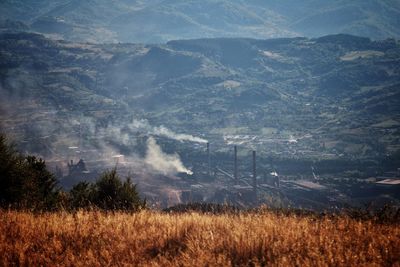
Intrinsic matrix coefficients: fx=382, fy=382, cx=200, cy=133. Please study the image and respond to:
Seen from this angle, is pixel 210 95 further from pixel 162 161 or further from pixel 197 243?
pixel 197 243

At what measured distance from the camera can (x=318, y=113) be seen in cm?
12412

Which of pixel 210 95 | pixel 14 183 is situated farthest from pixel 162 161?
pixel 210 95

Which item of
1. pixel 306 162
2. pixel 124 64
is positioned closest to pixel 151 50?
pixel 124 64

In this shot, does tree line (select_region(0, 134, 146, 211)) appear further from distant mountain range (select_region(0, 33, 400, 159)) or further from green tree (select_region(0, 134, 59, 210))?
distant mountain range (select_region(0, 33, 400, 159))

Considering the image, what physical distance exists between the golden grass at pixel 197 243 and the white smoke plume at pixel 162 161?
179 feet

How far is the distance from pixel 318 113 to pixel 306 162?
63.1 m

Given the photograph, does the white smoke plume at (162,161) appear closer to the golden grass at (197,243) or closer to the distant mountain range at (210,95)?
the distant mountain range at (210,95)

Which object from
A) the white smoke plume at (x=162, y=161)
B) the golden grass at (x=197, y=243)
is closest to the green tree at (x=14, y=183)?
the golden grass at (x=197, y=243)

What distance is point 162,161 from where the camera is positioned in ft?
224

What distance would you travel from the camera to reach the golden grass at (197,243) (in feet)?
14.3

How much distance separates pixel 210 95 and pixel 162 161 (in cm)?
8261

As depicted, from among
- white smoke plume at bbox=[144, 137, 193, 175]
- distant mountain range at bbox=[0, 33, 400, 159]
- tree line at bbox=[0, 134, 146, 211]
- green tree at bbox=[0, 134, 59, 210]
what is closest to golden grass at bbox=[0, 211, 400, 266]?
tree line at bbox=[0, 134, 146, 211]

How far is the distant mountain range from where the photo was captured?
3595 inches

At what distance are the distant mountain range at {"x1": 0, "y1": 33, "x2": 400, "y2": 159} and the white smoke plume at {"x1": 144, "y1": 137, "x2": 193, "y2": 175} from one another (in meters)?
7.28
